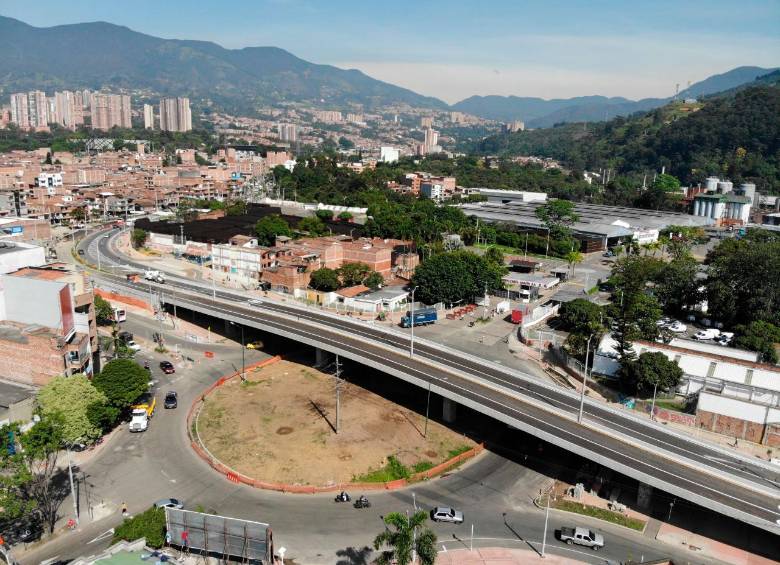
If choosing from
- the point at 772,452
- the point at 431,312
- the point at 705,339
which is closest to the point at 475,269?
the point at 431,312

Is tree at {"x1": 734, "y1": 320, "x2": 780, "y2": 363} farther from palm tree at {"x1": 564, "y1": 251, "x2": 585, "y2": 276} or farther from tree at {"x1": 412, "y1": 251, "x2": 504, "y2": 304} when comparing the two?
palm tree at {"x1": 564, "y1": 251, "x2": 585, "y2": 276}

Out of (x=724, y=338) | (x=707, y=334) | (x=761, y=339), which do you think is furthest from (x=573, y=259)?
(x=761, y=339)

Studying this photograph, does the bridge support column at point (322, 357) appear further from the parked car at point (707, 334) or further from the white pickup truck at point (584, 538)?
the parked car at point (707, 334)

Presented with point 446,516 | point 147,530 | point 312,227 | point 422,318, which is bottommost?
point 446,516

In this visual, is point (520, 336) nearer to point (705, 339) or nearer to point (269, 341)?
point (705, 339)

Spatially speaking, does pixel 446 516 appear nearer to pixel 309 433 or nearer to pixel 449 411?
pixel 449 411

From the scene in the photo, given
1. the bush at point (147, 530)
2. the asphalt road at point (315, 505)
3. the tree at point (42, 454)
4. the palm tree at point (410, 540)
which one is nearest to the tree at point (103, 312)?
the asphalt road at point (315, 505)

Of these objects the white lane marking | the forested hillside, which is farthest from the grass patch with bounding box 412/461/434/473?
the forested hillside
